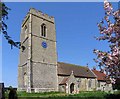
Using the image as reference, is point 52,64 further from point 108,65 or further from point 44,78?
point 108,65

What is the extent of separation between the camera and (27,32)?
160ft

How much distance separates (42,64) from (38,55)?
190cm

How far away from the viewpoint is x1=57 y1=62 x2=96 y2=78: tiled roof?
1996 inches

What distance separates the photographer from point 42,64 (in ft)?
154

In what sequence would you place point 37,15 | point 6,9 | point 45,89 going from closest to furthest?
point 6,9 < point 45,89 < point 37,15

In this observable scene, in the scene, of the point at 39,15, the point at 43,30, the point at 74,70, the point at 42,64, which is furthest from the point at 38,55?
the point at 74,70

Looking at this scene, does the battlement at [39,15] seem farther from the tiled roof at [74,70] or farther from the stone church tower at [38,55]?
the tiled roof at [74,70]

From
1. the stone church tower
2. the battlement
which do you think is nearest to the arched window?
the stone church tower

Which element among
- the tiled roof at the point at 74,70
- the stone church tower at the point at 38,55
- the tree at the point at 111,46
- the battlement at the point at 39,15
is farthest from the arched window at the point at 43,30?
the tree at the point at 111,46

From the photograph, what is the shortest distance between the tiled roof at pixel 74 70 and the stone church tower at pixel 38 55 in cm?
226

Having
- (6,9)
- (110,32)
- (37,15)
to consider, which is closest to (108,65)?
(110,32)

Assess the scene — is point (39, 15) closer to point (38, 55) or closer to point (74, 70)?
point (38, 55)

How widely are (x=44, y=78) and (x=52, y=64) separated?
3.84 metres

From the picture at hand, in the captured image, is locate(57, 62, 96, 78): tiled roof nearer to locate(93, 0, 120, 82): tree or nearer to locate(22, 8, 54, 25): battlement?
locate(22, 8, 54, 25): battlement
